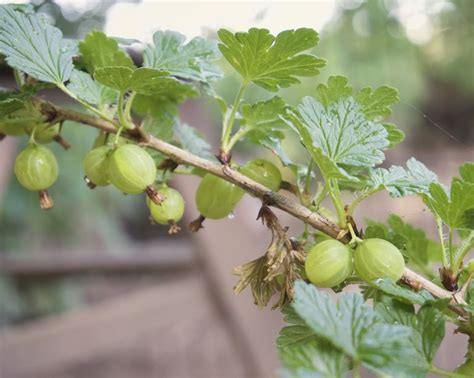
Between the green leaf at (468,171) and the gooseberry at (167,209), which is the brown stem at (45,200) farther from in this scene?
the green leaf at (468,171)

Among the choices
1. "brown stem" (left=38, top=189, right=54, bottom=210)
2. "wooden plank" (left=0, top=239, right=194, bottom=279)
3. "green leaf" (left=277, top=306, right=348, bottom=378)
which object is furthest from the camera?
"wooden plank" (left=0, top=239, right=194, bottom=279)

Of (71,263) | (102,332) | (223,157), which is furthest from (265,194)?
(71,263)

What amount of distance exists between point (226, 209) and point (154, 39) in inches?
3.2

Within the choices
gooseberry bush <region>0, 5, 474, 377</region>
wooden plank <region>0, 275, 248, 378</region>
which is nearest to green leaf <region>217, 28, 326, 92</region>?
gooseberry bush <region>0, 5, 474, 377</region>

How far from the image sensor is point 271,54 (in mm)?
234

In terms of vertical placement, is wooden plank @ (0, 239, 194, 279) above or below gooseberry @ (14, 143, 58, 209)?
below

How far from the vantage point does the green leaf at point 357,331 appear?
16 centimetres

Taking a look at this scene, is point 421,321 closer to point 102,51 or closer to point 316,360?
point 316,360

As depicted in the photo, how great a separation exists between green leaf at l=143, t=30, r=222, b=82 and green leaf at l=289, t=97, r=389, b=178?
5 cm

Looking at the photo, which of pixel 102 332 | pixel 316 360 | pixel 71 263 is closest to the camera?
pixel 316 360

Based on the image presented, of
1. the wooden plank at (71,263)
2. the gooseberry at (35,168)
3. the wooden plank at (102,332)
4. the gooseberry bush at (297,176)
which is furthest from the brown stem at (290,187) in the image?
the wooden plank at (71,263)

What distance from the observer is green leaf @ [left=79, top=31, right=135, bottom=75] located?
0.88 feet

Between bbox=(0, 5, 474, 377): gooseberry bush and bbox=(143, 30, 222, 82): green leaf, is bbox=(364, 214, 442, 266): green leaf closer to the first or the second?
bbox=(0, 5, 474, 377): gooseberry bush

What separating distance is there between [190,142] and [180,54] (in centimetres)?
6
